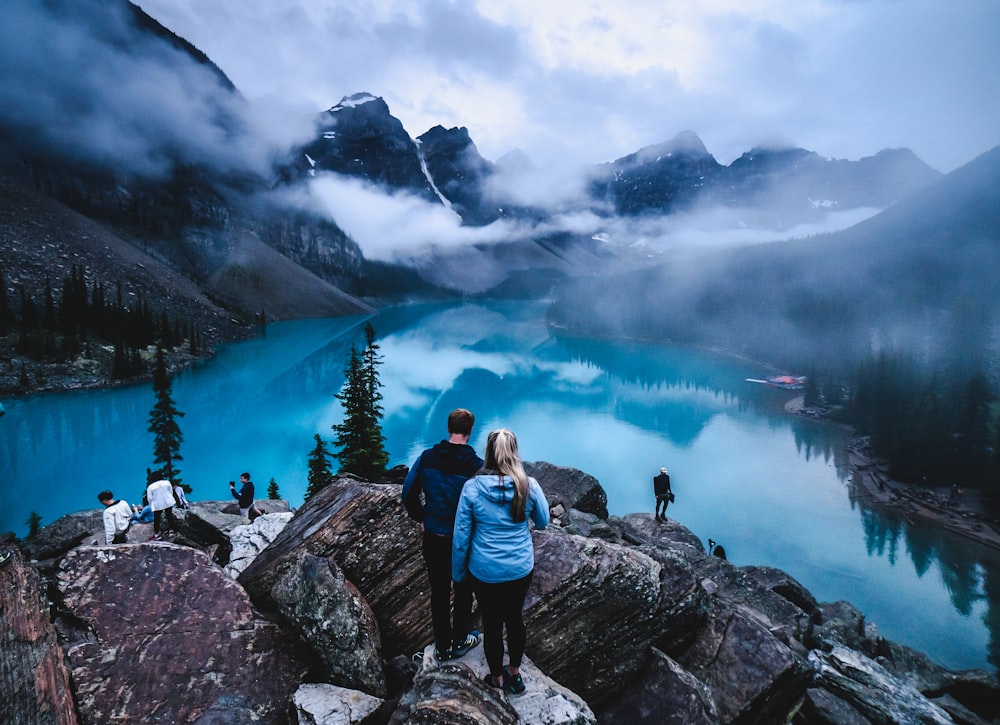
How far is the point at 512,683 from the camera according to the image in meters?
4.95

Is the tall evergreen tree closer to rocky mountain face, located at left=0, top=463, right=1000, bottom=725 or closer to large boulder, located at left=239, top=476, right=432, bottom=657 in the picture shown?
rocky mountain face, located at left=0, top=463, right=1000, bottom=725

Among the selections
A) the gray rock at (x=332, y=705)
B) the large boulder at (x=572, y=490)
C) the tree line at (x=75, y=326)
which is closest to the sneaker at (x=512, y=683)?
the gray rock at (x=332, y=705)

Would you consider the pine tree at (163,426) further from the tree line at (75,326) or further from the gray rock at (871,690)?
the tree line at (75,326)

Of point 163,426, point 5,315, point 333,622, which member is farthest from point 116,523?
point 5,315

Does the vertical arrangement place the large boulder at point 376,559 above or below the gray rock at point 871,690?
above

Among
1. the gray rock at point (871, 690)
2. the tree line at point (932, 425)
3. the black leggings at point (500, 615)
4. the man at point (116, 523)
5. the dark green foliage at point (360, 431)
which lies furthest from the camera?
the tree line at point (932, 425)

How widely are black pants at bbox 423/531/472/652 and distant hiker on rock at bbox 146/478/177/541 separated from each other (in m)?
8.89

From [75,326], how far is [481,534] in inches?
3778

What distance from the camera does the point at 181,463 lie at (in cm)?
4453

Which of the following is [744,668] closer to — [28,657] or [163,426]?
[28,657]

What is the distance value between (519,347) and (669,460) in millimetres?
95135

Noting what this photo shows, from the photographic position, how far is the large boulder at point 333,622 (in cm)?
559

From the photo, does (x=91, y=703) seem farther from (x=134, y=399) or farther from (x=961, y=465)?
(x=134, y=399)

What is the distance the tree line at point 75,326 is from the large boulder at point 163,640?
71293 millimetres
